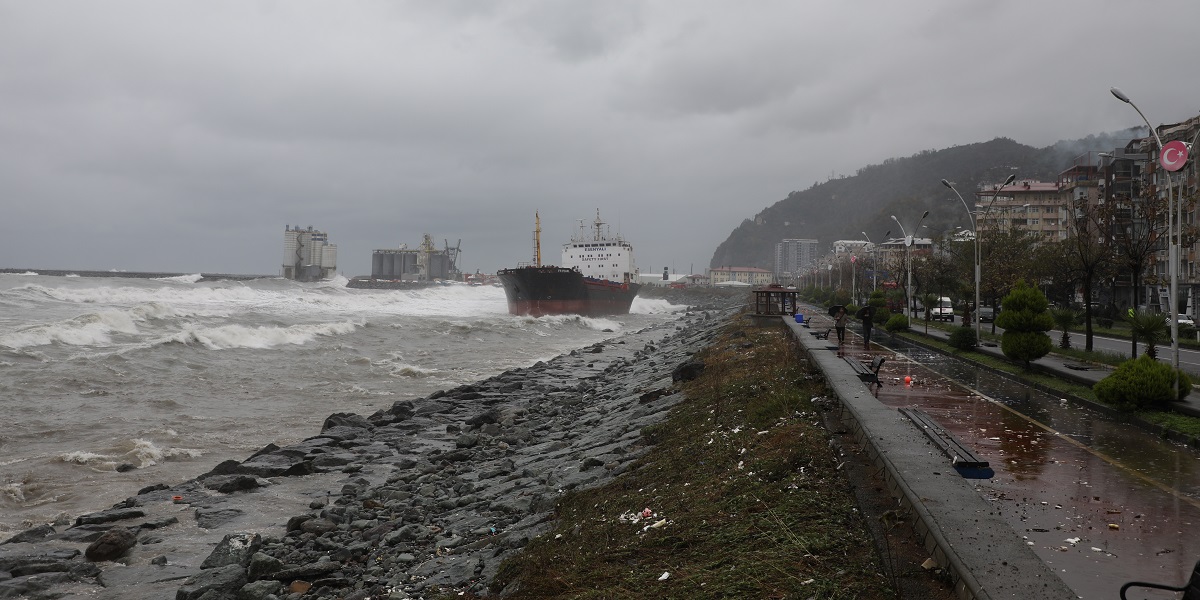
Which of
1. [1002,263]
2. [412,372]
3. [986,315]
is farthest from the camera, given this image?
[986,315]

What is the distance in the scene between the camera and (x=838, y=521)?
5211 mm

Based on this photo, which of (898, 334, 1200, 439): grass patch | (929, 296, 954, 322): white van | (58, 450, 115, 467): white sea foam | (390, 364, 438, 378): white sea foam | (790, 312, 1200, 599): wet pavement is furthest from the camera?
(929, 296, 954, 322): white van

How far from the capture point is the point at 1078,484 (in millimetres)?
7121

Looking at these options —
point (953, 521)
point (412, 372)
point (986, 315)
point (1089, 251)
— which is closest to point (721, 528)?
point (953, 521)

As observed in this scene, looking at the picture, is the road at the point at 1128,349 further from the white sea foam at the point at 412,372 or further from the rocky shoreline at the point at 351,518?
the white sea foam at the point at 412,372

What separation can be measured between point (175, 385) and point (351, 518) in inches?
551

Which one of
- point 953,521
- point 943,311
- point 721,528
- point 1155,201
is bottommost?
point 943,311

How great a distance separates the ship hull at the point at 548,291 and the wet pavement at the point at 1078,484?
47389 millimetres

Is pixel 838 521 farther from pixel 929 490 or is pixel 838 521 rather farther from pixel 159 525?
pixel 159 525

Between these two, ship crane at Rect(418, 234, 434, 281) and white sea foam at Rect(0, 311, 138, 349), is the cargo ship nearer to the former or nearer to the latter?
white sea foam at Rect(0, 311, 138, 349)

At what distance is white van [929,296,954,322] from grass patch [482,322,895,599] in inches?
1460

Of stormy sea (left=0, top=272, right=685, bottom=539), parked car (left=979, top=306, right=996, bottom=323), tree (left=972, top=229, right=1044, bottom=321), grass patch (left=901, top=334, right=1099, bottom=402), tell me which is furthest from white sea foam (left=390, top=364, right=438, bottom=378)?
parked car (left=979, top=306, right=996, bottom=323)

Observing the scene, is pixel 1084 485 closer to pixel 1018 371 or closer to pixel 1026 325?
pixel 1018 371

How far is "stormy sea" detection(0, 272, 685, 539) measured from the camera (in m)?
11.6
